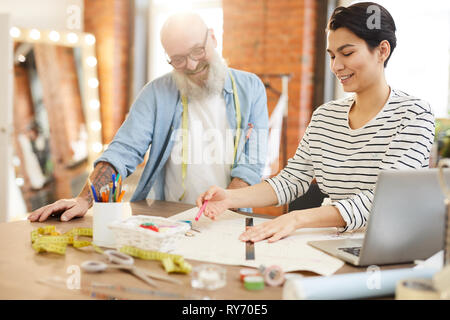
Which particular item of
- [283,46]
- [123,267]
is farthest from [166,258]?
[283,46]

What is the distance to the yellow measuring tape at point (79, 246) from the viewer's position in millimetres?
1095

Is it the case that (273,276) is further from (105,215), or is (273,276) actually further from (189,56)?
(189,56)

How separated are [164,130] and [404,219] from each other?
124 cm

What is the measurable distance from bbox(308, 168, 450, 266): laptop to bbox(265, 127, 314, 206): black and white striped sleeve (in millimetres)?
609

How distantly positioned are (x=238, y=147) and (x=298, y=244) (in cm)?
85

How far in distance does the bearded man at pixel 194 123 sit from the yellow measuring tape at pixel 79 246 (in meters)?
0.65

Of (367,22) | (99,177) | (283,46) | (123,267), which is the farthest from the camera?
(283,46)

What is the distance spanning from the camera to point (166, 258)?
114 cm

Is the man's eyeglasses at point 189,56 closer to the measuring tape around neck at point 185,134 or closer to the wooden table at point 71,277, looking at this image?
the measuring tape around neck at point 185,134

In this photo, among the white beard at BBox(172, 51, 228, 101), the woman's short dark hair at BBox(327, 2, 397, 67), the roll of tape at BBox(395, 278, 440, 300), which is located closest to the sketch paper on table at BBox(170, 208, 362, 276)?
the roll of tape at BBox(395, 278, 440, 300)

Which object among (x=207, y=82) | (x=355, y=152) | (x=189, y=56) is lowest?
(x=355, y=152)

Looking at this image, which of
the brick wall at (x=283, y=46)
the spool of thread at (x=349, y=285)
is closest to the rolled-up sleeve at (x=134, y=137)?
the spool of thread at (x=349, y=285)
